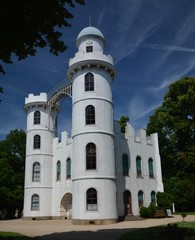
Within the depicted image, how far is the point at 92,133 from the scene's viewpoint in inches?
955

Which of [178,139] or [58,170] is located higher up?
[178,139]

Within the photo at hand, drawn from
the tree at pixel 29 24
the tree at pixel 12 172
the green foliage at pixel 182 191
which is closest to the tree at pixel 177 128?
the green foliage at pixel 182 191

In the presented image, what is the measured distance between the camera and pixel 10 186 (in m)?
36.4

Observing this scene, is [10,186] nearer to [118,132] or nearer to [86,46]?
[118,132]

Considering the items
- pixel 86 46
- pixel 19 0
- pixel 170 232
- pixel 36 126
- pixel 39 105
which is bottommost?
pixel 170 232

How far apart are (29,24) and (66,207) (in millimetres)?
26130

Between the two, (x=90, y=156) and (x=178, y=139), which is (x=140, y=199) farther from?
(x=178, y=139)

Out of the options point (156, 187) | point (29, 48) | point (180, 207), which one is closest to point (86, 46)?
point (156, 187)

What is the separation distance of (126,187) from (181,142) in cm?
1251

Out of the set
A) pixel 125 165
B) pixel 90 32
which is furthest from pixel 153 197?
pixel 90 32

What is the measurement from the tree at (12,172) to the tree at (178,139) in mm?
18834

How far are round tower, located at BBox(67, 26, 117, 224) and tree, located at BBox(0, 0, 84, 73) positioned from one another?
1488 cm

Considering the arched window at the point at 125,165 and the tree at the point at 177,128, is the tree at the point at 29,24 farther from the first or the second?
the tree at the point at 177,128

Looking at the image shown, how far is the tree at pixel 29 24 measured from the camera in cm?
836
